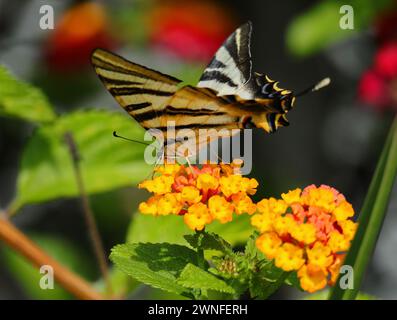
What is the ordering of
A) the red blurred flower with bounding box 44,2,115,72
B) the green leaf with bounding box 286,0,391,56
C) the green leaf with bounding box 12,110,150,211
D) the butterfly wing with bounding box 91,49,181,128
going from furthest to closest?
the red blurred flower with bounding box 44,2,115,72
the green leaf with bounding box 286,0,391,56
the green leaf with bounding box 12,110,150,211
the butterfly wing with bounding box 91,49,181,128

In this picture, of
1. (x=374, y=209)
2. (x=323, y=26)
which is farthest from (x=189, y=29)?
(x=374, y=209)

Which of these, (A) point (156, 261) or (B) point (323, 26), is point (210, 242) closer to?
(A) point (156, 261)

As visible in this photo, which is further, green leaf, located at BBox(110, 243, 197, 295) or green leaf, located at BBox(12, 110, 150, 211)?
green leaf, located at BBox(12, 110, 150, 211)

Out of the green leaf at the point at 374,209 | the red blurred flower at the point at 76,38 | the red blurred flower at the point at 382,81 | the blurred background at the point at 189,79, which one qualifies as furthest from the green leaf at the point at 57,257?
the green leaf at the point at 374,209

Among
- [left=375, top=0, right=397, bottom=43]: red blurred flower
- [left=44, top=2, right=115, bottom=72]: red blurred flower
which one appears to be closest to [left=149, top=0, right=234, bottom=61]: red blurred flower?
[left=44, top=2, right=115, bottom=72]: red blurred flower

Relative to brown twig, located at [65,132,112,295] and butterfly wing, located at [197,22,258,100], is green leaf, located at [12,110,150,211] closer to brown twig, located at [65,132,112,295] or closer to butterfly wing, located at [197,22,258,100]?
brown twig, located at [65,132,112,295]
